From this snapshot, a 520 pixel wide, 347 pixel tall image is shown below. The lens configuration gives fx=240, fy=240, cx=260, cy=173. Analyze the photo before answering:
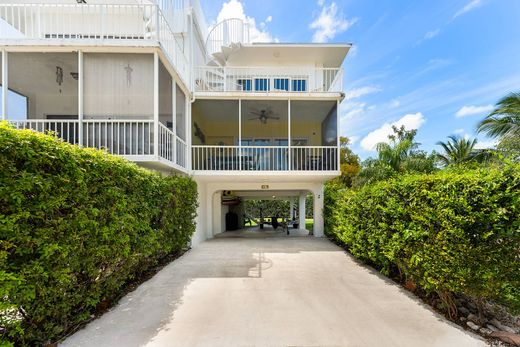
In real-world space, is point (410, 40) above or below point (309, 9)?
below

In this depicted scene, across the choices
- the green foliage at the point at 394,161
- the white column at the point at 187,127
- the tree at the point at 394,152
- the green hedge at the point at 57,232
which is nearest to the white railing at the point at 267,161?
the white column at the point at 187,127

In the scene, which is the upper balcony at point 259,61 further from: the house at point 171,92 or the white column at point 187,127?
the white column at point 187,127

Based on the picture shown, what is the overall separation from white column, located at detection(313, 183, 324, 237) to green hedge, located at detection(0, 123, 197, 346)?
8311 millimetres

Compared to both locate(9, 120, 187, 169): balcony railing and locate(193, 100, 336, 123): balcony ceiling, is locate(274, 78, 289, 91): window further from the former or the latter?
locate(9, 120, 187, 169): balcony railing

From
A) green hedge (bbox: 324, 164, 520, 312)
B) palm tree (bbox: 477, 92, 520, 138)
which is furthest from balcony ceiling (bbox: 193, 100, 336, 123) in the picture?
green hedge (bbox: 324, 164, 520, 312)

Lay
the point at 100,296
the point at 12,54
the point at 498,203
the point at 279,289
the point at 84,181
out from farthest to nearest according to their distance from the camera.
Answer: the point at 12,54
the point at 279,289
the point at 100,296
the point at 84,181
the point at 498,203

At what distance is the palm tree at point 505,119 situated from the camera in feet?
24.3

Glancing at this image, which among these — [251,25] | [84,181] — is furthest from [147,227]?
[251,25]

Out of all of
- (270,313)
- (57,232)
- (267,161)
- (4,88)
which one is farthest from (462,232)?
(4,88)

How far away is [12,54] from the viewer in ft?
20.5

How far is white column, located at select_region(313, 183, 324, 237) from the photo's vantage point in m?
11.1

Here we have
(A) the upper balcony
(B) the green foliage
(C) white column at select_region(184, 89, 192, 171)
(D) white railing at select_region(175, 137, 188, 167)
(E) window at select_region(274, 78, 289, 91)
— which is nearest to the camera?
(D) white railing at select_region(175, 137, 188, 167)

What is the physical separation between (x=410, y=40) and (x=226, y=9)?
30.4ft

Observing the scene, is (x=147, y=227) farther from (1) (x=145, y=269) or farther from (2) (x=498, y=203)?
(2) (x=498, y=203)
